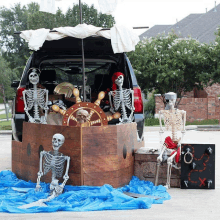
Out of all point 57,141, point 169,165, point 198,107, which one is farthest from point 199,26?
point 57,141

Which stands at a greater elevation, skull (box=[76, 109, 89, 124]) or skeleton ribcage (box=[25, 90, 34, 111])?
skeleton ribcage (box=[25, 90, 34, 111])

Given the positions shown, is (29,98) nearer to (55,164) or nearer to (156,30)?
(55,164)

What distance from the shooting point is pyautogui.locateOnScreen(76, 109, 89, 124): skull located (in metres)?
6.12

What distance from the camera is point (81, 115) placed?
612 cm

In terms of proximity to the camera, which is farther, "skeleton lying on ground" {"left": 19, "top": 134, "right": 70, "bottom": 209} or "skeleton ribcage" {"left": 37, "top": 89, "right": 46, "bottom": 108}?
"skeleton ribcage" {"left": 37, "top": 89, "right": 46, "bottom": 108}

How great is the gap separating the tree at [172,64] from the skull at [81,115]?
59.5 ft

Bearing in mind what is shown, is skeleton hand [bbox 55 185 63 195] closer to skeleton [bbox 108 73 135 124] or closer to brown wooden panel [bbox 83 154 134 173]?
brown wooden panel [bbox 83 154 134 173]

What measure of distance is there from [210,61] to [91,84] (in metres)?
17.6

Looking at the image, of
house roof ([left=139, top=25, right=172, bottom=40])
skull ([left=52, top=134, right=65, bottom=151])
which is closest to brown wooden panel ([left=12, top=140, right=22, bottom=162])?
skull ([left=52, top=134, right=65, bottom=151])

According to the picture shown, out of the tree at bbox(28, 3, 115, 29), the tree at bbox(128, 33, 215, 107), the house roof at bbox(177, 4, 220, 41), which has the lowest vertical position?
the tree at bbox(128, 33, 215, 107)

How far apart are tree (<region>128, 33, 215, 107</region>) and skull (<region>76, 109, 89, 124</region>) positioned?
18.1 m

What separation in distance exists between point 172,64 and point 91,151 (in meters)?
19.5

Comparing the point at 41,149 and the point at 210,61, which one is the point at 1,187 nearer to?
the point at 41,149

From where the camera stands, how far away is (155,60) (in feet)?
82.8
